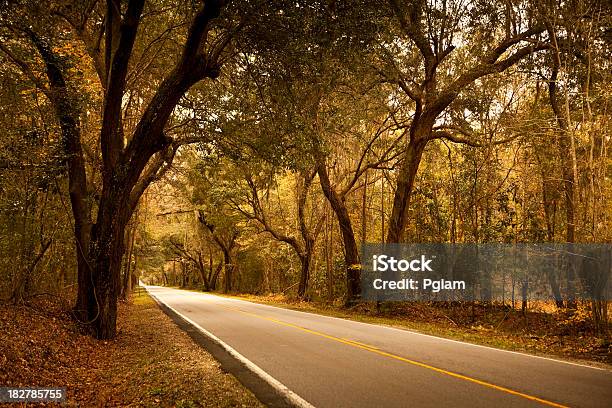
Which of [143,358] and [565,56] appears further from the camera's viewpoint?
[565,56]

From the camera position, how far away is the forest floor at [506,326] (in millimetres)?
10438

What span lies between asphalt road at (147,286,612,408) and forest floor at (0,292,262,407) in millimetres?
1059

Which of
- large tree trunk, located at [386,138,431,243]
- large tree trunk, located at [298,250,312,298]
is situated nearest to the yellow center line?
large tree trunk, located at [386,138,431,243]

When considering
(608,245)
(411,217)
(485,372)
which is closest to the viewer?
(485,372)

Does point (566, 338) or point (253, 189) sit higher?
point (253, 189)

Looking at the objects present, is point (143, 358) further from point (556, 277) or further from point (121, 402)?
point (556, 277)

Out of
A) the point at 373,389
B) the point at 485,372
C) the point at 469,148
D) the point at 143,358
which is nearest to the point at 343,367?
the point at 373,389

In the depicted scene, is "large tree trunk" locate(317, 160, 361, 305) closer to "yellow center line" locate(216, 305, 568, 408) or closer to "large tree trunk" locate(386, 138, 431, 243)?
"large tree trunk" locate(386, 138, 431, 243)

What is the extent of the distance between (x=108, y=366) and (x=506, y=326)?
13.1 meters

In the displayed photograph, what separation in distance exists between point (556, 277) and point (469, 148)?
6.11 metres

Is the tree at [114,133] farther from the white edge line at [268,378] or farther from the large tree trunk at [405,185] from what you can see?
the large tree trunk at [405,185]

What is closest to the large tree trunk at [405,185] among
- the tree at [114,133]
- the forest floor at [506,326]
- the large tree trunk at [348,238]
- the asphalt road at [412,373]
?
the large tree trunk at [348,238]

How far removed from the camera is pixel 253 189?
29250mm

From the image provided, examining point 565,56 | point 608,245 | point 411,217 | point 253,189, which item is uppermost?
point 565,56
